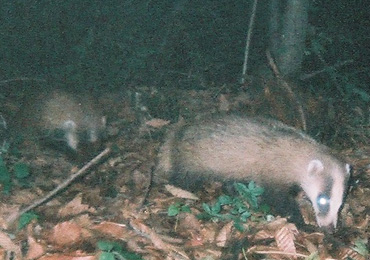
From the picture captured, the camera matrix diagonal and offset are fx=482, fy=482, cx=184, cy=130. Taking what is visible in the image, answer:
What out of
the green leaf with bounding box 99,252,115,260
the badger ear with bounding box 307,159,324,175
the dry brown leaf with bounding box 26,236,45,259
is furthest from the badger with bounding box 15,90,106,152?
the green leaf with bounding box 99,252,115,260

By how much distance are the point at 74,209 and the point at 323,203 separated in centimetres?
248

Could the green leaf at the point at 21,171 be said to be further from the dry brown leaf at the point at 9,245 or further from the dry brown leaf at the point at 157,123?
the dry brown leaf at the point at 157,123

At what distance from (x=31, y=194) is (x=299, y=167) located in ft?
9.29

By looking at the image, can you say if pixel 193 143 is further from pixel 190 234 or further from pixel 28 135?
pixel 28 135

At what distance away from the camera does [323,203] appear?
4.91 meters

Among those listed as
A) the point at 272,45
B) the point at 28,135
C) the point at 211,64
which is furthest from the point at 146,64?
the point at 28,135

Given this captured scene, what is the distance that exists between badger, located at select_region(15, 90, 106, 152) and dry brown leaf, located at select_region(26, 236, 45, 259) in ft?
9.38

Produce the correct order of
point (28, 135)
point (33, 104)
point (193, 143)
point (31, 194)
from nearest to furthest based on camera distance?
point (31, 194)
point (193, 143)
point (28, 135)
point (33, 104)

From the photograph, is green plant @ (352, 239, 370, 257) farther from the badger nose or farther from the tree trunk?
the tree trunk

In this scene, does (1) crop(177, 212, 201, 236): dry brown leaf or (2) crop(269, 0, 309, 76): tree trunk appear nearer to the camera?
(1) crop(177, 212, 201, 236): dry brown leaf

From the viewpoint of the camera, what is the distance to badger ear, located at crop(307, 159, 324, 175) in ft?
16.4

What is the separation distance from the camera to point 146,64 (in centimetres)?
984

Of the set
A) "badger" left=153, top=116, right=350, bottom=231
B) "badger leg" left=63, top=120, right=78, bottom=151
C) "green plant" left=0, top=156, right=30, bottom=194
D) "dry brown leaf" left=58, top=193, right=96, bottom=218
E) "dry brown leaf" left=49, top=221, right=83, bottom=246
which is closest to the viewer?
"dry brown leaf" left=49, top=221, right=83, bottom=246

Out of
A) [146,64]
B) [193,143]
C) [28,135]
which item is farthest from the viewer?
[146,64]
